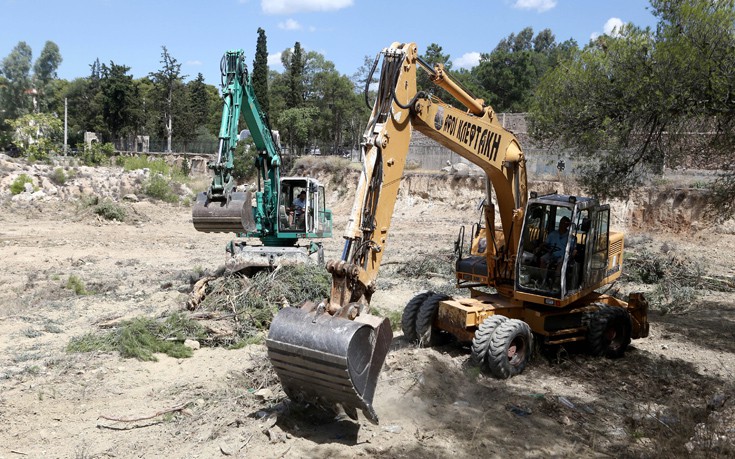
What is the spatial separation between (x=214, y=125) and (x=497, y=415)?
206ft

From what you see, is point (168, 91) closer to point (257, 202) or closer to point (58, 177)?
point (58, 177)

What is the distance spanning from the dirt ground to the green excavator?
6.04 ft

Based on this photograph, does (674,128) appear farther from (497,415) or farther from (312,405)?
(312,405)

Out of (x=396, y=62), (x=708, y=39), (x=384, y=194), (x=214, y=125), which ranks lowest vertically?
(x=384, y=194)

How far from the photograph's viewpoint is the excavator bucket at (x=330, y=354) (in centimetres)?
541

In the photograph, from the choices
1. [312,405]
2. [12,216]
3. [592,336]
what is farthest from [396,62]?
[12,216]

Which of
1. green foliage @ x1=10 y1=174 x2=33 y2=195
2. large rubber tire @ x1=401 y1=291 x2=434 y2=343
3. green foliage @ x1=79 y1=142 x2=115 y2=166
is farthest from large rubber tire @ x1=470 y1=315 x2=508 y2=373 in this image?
green foliage @ x1=79 y1=142 x2=115 y2=166

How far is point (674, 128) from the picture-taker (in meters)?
11.3

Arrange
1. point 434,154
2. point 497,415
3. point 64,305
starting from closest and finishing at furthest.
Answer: point 497,415 → point 64,305 → point 434,154

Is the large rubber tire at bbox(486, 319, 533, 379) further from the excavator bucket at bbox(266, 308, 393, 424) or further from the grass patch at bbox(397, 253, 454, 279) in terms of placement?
the grass patch at bbox(397, 253, 454, 279)

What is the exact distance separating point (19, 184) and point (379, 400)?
29.7 m

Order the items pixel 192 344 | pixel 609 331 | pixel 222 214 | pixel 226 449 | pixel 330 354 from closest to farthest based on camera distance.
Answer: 1. pixel 330 354
2. pixel 226 449
3. pixel 609 331
4. pixel 192 344
5. pixel 222 214

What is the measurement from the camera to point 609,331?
31.2ft

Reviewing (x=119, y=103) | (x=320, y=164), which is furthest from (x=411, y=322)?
(x=119, y=103)
